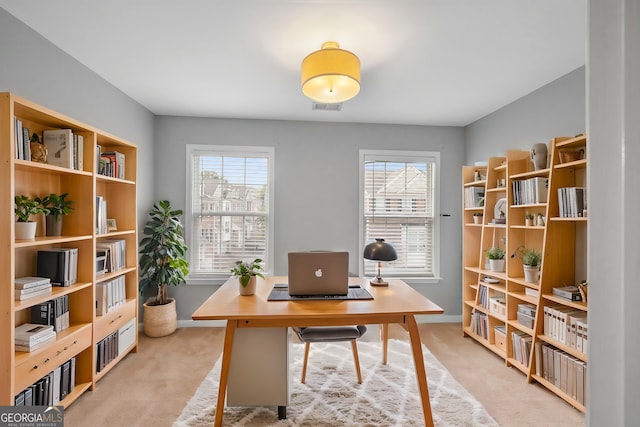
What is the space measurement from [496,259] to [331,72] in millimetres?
2492

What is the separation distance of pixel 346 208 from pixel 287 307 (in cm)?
221

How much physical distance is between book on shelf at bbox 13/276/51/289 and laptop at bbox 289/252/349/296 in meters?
1.58

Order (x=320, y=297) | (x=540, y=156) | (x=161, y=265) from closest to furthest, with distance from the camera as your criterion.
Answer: (x=320, y=297)
(x=540, y=156)
(x=161, y=265)

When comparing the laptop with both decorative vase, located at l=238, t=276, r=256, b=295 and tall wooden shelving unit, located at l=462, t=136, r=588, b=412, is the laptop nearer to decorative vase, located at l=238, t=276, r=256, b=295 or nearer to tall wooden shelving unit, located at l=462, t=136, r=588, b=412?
decorative vase, located at l=238, t=276, r=256, b=295

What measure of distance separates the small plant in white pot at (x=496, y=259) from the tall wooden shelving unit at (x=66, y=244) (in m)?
3.49

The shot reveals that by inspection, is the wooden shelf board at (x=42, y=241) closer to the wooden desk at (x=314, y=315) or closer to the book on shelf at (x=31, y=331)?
the book on shelf at (x=31, y=331)

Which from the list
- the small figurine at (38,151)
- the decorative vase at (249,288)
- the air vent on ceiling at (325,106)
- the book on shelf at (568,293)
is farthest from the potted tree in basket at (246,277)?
the book on shelf at (568,293)

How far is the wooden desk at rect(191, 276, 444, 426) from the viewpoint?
1.91 m

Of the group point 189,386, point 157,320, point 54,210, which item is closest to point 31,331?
point 54,210

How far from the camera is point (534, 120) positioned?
3064mm

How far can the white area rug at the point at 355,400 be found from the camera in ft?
7.03

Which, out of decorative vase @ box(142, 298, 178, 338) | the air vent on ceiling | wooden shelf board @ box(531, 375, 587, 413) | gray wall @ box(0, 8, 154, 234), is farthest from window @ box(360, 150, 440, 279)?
gray wall @ box(0, 8, 154, 234)

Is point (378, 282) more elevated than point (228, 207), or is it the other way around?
point (228, 207)

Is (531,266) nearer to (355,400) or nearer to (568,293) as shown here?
(568,293)
